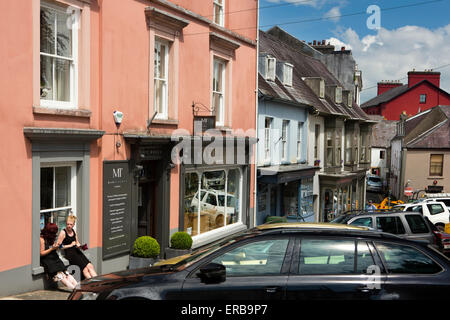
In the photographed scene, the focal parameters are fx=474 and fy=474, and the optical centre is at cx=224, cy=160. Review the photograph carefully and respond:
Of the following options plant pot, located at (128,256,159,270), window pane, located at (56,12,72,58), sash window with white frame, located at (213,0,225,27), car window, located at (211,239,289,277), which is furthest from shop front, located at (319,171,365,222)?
car window, located at (211,239,289,277)

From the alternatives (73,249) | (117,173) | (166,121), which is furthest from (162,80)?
(73,249)

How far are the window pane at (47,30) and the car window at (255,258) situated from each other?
5746 millimetres

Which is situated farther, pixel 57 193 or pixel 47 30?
pixel 57 193

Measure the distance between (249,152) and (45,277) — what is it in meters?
9.27

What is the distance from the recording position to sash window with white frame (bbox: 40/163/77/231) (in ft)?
30.3


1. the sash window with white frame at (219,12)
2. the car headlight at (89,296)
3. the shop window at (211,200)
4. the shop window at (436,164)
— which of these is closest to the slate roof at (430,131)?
the shop window at (436,164)

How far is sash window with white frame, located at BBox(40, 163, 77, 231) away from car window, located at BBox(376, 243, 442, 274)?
6334 millimetres

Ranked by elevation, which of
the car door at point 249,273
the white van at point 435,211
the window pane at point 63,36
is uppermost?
the window pane at point 63,36

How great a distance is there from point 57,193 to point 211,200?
6.43m

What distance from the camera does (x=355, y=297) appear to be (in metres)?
5.65

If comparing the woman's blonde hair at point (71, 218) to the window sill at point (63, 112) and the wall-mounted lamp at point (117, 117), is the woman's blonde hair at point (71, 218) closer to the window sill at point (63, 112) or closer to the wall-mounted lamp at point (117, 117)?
the window sill at point (63, 112)

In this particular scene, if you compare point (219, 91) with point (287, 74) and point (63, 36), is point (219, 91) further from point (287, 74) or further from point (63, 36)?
point (287, 74)

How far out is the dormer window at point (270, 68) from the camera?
20.8 meters

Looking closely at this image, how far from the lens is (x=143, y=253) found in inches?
434
